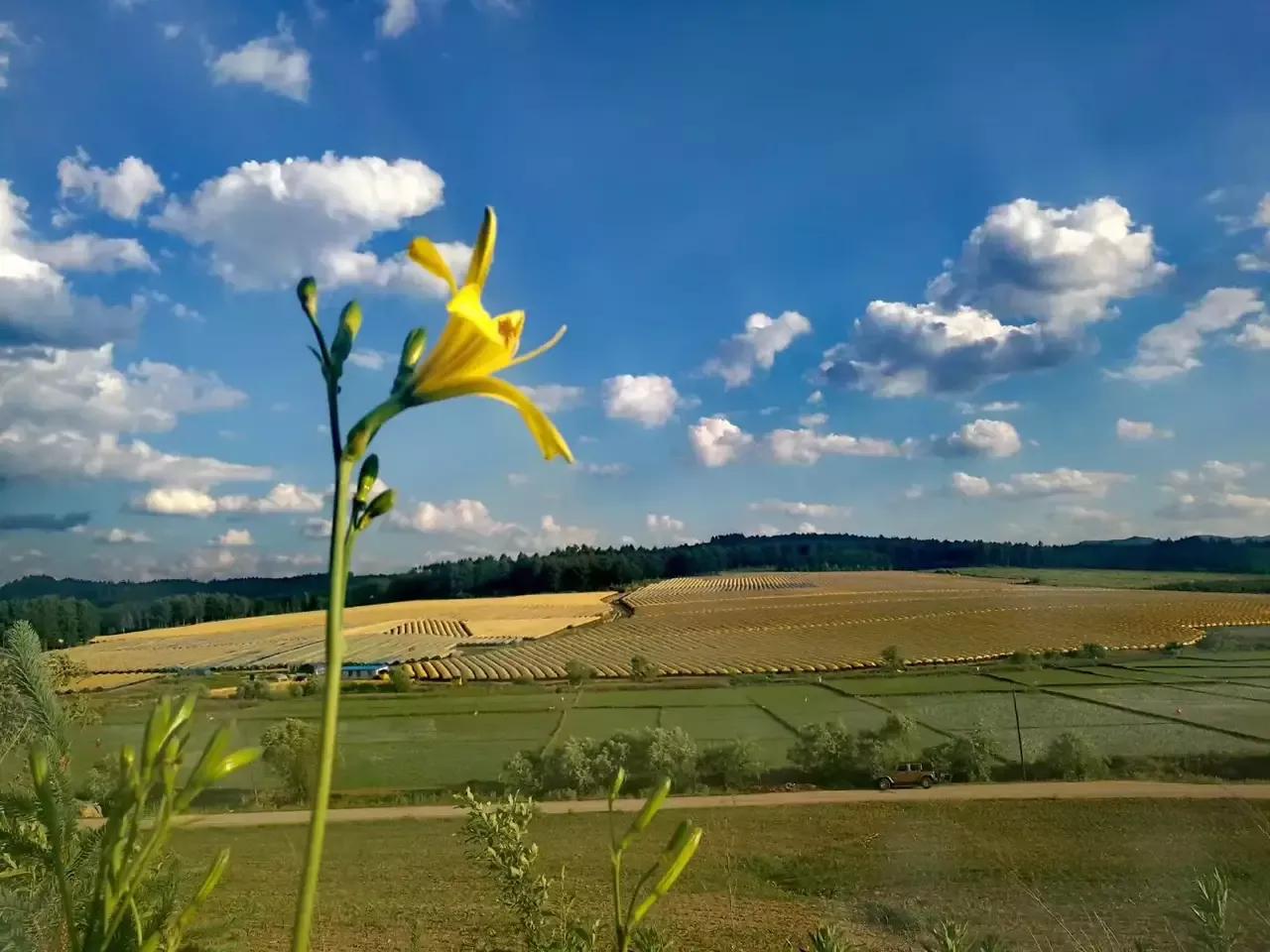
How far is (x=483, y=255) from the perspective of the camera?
88cm

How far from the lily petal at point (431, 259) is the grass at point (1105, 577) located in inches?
1938

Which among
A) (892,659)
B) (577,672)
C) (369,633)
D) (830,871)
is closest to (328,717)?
(830,871)

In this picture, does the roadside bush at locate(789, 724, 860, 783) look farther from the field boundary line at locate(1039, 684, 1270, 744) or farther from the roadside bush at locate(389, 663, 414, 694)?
the roadside bush at locate(389, 663, 414, 694)

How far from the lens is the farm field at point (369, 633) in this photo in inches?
1260

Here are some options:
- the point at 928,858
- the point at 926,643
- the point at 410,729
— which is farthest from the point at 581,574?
the point at 928,858

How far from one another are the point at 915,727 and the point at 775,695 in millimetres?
7407

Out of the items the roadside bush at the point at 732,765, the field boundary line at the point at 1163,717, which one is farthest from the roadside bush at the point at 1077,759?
the roadside bush at the point at 732,765

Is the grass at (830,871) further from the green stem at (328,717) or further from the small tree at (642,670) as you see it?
the small tree at (642,670)

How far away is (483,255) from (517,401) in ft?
0.49

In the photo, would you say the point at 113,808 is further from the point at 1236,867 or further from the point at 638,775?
the point at 638,775

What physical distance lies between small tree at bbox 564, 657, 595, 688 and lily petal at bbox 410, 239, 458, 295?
1388 inches

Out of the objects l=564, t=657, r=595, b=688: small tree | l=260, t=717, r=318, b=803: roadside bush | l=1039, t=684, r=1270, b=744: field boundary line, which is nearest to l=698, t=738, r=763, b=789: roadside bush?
l=564, t=657, r=595, b=688: small tree

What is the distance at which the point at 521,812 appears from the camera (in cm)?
232

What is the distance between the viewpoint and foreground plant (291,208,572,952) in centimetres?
70
